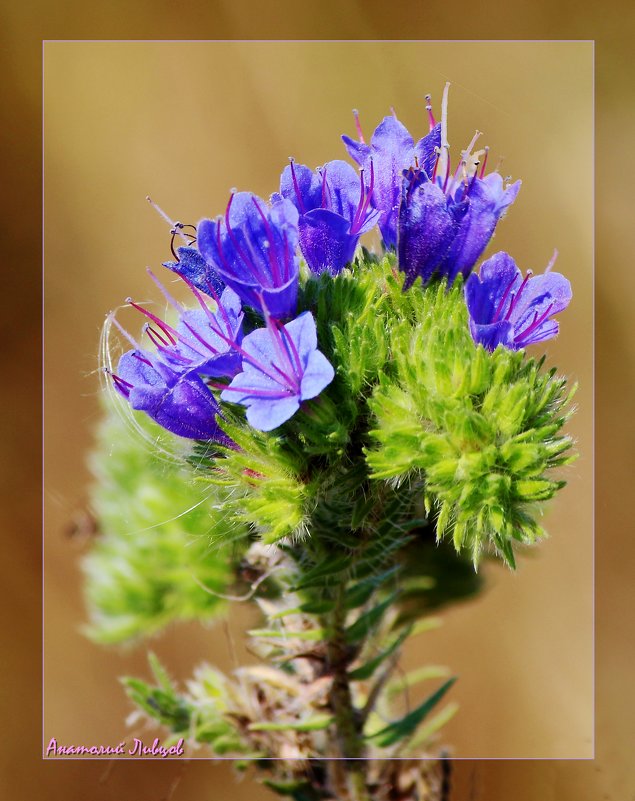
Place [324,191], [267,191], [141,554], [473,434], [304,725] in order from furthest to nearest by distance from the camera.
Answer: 1. [267,191]
2. [141,554]
3. [304,725]
4. [324,191]
5. [473,434]

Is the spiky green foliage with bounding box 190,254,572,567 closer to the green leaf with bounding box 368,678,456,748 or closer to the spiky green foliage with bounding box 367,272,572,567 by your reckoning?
the spiky green foliage with bounding box 367,272,572,567

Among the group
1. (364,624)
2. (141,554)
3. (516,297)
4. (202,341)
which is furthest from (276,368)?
(141,554)

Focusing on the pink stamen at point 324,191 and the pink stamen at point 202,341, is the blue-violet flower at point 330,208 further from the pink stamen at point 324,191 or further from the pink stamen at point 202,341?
the pink stamen at point 202,341

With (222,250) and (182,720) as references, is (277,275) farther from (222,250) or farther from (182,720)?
(182,720)

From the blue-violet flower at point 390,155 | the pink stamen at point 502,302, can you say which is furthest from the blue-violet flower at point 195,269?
the pink stamen at point 502,302

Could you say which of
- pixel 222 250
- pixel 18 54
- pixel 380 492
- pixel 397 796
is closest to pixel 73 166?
pixel 18 54

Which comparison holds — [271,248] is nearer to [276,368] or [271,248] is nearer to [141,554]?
[276,368]
